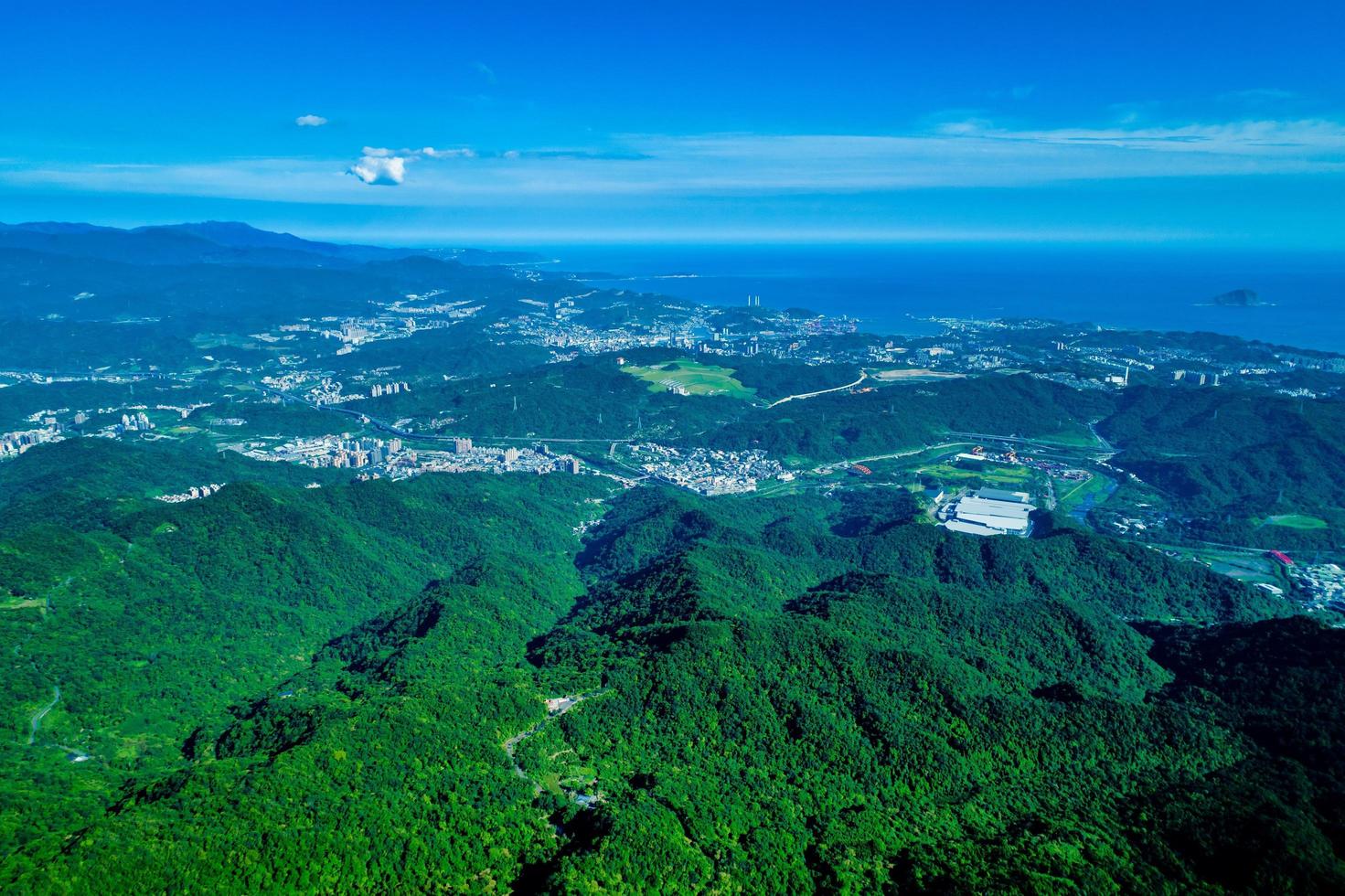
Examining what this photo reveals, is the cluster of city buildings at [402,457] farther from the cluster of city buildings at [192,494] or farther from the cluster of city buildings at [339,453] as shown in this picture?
the cluster of city buildings at [192,494]

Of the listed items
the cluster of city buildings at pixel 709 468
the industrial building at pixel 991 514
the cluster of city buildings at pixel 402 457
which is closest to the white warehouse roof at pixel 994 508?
the industrial building at pixel 991 514

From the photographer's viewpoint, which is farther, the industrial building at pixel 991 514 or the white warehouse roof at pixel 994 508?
the white warehouse roof at pixel 994 508

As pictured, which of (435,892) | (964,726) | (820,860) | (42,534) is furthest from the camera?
(42,534)

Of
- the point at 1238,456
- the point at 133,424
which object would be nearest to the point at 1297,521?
the point at 1238,456

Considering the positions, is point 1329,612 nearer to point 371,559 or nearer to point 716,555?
point 716,555

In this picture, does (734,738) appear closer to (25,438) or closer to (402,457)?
(402,457)

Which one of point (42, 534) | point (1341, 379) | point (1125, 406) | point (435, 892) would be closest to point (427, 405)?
point (42, 534)
